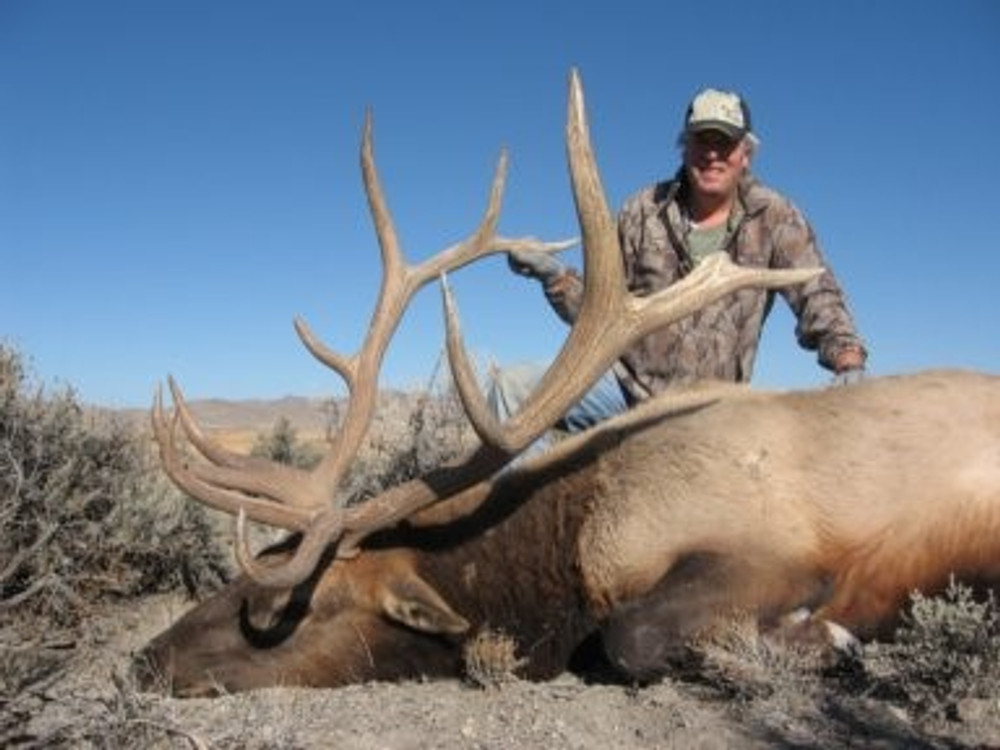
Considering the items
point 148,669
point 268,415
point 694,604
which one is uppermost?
point 268,415

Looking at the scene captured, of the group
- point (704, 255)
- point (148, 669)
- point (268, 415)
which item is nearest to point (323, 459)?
point (148, 669)

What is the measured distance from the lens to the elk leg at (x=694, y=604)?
3689 millimetres

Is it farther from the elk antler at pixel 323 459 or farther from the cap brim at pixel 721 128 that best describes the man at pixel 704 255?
the elk antler at pixel 323 459

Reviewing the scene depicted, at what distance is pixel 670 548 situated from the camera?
A: 406 cm

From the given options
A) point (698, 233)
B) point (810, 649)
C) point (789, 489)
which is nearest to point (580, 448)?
point (789, 489)

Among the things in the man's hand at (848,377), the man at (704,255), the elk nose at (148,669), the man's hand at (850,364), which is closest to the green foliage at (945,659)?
the man's hand at (848,377)

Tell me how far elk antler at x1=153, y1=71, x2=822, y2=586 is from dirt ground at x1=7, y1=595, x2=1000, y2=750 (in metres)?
0.62

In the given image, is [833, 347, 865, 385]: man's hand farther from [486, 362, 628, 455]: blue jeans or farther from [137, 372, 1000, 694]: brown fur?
[486, 362, 628, 455]: blue jeans

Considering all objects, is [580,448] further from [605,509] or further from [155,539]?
[155,539]

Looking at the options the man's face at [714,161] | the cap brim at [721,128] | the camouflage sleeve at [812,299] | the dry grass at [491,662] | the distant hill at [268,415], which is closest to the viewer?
the dry grass at [491,662]

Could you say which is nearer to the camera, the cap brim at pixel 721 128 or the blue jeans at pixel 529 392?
the cap brim at pixel 721 128

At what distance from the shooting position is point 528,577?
167 inches

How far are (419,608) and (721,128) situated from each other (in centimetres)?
278

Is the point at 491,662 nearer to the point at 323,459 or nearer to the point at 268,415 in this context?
the point at 323,459
